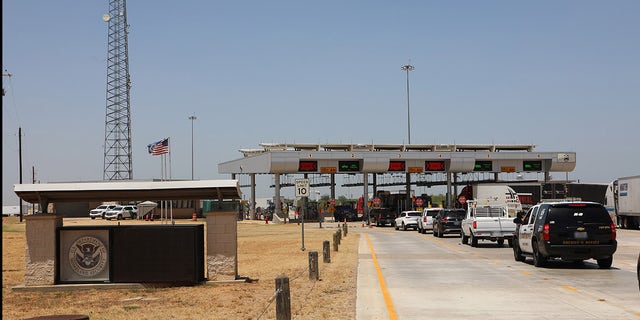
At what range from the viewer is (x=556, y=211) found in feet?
66.0

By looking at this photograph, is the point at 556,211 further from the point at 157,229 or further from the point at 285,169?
the point at 285,169

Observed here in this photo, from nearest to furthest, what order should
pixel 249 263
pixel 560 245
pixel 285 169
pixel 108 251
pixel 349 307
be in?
pixel 349 307
pixel 108 251
pixel 560 245
pixel 249 263
pixel 285 169

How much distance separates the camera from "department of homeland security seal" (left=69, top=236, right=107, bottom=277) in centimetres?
1661

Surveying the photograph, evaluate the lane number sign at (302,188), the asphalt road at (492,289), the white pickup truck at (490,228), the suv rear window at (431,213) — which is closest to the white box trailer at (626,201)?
the suv rear window at (431,213)

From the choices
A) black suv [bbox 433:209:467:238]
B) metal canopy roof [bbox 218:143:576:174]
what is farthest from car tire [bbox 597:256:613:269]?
metal canopy roof [bbox 218:143:576:174]

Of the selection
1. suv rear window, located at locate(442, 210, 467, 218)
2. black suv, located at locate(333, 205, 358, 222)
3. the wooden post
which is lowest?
black suv, located at locate(333, 205, 358, 222)

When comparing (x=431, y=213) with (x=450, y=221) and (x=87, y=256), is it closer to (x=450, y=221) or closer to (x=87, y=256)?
(x=450, y=221)

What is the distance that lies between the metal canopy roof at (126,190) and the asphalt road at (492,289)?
3.94m

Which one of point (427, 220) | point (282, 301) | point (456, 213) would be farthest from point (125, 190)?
point (427, 220)

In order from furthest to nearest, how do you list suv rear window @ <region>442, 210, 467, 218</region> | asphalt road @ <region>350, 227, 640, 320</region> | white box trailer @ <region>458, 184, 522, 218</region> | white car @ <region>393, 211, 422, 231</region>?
white car @ <region>393, 211, 422, 231</region>
white box trailer @ <region>458, 184, 522, 218</region>
suv rear window @ <region>442, 210, 467, 218</region>
asphalt road @ <region>350, 227, 640, 320</region>

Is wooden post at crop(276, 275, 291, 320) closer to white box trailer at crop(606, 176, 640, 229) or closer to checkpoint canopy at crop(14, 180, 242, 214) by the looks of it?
checkpoint canopy at crop(14, 180, 242, 214)

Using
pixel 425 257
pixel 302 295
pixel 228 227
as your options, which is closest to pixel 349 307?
pixel 302 295

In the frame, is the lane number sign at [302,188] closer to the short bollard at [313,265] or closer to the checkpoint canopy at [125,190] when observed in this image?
the checkpoint canopy at [125,190]

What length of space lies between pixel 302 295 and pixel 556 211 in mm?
9080
